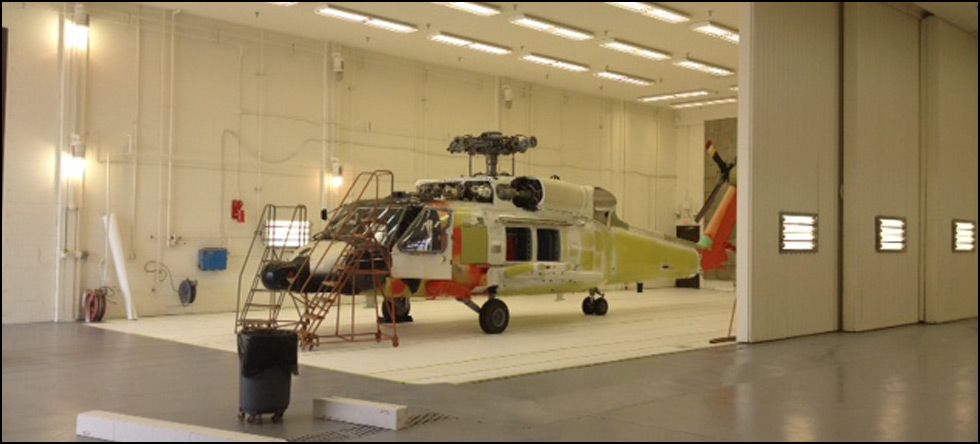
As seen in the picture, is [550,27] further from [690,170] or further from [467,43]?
[690,170]

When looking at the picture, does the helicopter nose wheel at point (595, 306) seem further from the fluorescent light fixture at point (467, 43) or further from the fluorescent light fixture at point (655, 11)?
the fluorescent light fixture at point (655, 11)

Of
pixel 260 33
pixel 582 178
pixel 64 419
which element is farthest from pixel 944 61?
pixel 64 419

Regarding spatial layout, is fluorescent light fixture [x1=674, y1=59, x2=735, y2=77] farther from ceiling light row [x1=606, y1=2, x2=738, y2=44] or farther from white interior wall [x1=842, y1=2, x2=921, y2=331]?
white interior wall [x1=842, y1=2, x2=921, y2=331]

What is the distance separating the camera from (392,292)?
39.0ft

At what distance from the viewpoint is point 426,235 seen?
11867mm

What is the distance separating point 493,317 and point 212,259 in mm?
5468

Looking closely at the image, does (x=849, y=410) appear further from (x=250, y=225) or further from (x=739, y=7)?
(x=250, y=225)

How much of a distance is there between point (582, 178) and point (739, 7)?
10.0 m

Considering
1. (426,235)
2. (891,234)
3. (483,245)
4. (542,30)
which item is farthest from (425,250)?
(891,234)

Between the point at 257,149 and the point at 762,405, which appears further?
the point at 257,149

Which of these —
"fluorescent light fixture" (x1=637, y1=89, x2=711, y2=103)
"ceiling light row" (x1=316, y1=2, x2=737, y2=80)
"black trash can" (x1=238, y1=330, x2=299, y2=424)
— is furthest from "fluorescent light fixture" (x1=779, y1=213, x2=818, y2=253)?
"fluorescent light fixture" (x1=637, y1=89, x2=711, y2=103)

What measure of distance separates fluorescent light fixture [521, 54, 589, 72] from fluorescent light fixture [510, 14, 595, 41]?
1.60 metres

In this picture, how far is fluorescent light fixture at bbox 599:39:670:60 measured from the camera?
15.1 m

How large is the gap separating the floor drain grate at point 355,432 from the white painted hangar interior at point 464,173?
0.07 meters
